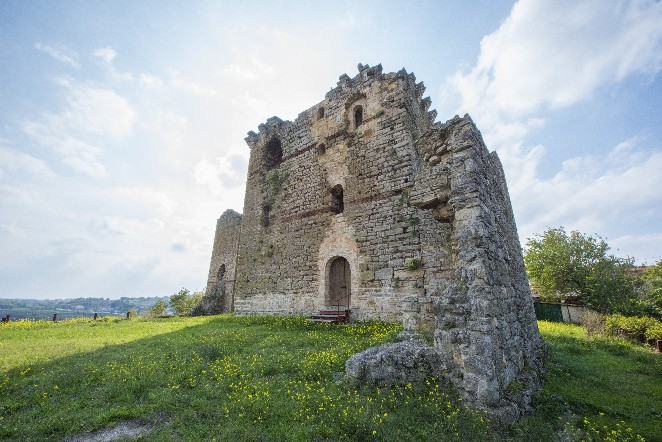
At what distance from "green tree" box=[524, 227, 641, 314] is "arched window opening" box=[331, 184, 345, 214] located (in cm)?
2003

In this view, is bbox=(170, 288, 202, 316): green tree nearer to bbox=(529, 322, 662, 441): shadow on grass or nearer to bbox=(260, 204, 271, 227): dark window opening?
bbox=(260, 204, 271, 227): dark window opening

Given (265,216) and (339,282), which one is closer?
(339,282)

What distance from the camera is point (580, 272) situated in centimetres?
2366

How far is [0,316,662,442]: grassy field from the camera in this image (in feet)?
12.3

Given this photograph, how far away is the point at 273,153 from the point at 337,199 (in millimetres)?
5804

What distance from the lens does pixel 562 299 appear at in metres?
24.4

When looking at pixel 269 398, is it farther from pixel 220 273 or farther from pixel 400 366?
pixel 220 273

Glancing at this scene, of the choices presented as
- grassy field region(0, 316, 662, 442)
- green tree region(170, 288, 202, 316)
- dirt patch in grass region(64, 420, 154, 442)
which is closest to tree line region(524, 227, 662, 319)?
grassy field region(0, 316, 662, 442)

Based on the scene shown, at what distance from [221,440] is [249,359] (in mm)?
3143

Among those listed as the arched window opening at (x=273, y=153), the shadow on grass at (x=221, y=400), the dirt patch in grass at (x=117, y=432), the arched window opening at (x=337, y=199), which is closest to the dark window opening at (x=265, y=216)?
the arched window opening at (x=273, y=153)

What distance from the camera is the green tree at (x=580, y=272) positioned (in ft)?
69.3

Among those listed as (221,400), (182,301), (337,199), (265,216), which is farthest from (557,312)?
(182,301)

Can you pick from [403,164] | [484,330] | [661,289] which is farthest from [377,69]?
[661,289]

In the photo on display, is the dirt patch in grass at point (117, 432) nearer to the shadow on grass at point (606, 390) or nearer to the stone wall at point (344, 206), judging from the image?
the shadow on grass at point (606, 390)
